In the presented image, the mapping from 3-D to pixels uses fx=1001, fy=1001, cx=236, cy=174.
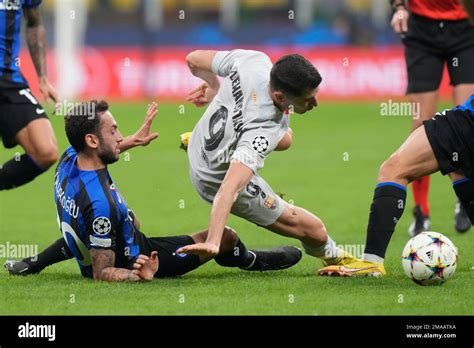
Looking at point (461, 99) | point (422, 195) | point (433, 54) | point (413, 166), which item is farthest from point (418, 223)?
point (413, 166)

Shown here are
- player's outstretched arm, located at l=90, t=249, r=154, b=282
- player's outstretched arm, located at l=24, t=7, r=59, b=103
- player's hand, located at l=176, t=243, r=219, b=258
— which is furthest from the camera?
player's outstretched arm, located at l=24, t=7, r=59, b=103

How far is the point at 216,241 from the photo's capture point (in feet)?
20.0

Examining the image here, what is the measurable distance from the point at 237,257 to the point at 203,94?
4.00 feet

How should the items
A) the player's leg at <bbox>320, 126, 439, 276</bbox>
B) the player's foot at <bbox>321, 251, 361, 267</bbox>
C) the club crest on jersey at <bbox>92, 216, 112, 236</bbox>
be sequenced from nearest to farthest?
the club crest on jersey at <bbox>92, 216, 112, 236</bbox>, the player's leg at <bbox>320, 126, 439, 276</bbox>, the player's foot at <bbox>321, 251, 361, 267</bbox>

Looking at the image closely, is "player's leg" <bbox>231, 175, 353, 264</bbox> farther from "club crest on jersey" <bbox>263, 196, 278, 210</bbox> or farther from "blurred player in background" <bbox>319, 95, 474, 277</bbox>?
"blurred player in background" <bbox>319, 95, 474, 277</bbox>

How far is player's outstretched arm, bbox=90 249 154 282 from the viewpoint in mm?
6598

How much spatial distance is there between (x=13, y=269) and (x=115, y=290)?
113cm

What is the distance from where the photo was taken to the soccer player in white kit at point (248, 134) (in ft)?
20.9

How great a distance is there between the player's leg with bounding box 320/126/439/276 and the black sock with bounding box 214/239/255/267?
78cm

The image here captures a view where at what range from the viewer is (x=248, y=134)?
653cm

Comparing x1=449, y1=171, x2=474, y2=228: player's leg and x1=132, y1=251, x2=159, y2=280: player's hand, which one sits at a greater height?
x1=449, y1=171, x2=474, y2=228: player's leg

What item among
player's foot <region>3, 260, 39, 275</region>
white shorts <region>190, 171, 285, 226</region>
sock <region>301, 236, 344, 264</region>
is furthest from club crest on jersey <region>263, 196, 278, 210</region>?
player's foot <region>3, 260, 39, 275</region>
